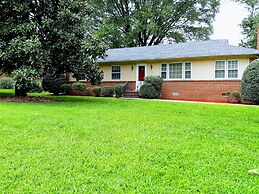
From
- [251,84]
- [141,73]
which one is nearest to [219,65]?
[251,84]

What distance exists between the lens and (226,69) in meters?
16.2

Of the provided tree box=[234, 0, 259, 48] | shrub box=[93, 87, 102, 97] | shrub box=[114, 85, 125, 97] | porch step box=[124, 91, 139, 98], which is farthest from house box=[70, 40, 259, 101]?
tree box=[234, 0, 259, 48]

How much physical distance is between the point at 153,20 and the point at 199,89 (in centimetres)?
1535

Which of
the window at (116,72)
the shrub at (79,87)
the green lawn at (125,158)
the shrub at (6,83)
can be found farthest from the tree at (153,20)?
the green lawn at (125,158)

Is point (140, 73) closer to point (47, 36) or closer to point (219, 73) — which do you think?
point (219, 73)

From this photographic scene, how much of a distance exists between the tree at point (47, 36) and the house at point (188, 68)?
7099 mm

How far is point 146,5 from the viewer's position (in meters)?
30.1

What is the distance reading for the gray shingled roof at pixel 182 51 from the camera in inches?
630

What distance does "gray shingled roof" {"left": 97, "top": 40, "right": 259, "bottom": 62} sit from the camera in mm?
15999

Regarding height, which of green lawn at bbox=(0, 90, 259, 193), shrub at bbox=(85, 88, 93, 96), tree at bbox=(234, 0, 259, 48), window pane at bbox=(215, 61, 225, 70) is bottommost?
green lawn at bbox=(0, 90, 259, 193)

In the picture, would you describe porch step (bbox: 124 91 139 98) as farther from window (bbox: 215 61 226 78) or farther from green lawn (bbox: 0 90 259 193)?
green lawn (bbox: 0 90 259 193)

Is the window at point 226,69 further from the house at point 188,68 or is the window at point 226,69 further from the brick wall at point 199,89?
the brick wall at point 199,89

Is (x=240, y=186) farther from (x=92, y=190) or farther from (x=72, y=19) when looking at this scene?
(x=72, y=19)

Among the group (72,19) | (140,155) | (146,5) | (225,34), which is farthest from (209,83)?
(225,34)
